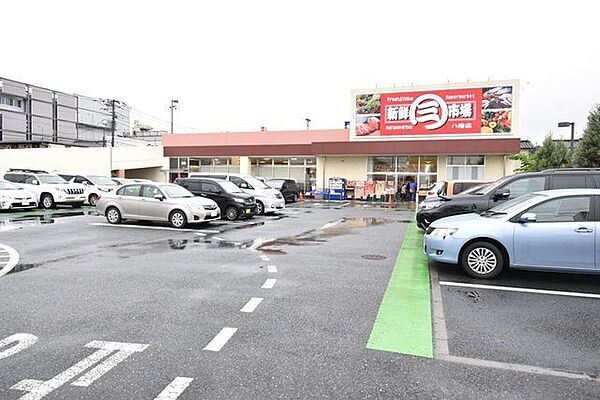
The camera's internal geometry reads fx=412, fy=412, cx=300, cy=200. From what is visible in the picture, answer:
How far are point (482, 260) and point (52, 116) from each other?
72326 millimetres

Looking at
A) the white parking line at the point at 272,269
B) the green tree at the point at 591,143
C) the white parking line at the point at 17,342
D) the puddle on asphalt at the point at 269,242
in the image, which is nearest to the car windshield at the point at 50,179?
the puddle on asphalt at the point at 269,242

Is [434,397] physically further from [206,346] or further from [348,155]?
[348,155]

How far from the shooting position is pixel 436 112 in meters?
28.4

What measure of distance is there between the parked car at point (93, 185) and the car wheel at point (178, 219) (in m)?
9.17

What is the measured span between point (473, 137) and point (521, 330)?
83.3ft

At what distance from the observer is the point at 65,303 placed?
5207mm

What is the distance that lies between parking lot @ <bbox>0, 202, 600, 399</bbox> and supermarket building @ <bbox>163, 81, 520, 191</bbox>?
21.2 metres

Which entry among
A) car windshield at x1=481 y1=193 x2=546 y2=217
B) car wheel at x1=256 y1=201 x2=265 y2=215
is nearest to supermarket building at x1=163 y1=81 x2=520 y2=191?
car wheel at x1=256 y1=201 x2=265 y2=215

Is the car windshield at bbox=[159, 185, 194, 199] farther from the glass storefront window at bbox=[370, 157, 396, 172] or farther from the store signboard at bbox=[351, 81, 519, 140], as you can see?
the glass storefront window at bbox=[370, 157, 396, 172]

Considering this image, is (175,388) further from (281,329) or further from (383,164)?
(383,164)

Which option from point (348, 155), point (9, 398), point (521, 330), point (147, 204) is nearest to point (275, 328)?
point (9, 398)

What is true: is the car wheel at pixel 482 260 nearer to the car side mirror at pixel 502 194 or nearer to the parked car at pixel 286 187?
the car side mirror at pixel 502 194

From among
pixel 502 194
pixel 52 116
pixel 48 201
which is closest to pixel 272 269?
pixel 502 194

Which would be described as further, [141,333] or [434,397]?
[141,333]
